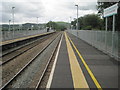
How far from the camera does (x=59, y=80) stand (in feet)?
23.9

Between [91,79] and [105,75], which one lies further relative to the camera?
[105,75]

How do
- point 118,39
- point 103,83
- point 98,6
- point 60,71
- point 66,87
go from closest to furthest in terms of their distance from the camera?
point 66,87
point 103,83
point 60,71
point 118,39
point 98,6

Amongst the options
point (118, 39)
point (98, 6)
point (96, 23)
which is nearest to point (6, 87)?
point (118, 39)

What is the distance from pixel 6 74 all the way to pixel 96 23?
89660mm

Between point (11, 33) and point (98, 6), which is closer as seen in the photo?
point (98, 6)

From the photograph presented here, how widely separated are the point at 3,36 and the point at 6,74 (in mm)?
20286

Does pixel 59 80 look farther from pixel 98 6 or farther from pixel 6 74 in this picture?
pixel 98 6

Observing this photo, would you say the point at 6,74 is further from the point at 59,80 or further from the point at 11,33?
the point at 11,33

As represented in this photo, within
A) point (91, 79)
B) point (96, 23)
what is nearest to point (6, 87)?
point (91, 79)

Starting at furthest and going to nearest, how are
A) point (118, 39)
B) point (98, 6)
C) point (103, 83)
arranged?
point (98, 6)
point (118, 39)
point (103, 83)

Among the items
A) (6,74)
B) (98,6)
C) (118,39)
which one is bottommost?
(6,74)

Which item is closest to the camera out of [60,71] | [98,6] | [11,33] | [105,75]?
[105,75]

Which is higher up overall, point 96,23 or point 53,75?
point 96,23

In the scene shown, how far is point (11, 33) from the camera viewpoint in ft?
108
